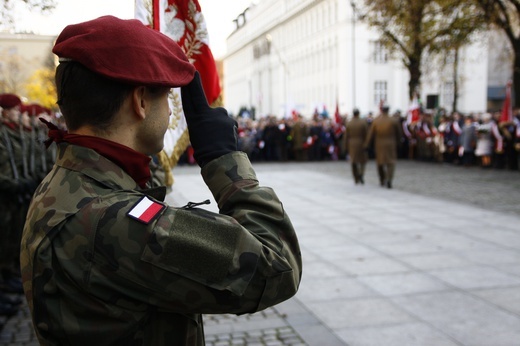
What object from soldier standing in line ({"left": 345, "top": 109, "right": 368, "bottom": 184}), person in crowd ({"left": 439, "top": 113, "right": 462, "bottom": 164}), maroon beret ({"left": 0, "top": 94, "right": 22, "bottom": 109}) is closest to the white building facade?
person in crowd ({"left": 439, "top": 113, "right": 462, "bottom": 164})

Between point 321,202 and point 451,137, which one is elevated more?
point 451,137

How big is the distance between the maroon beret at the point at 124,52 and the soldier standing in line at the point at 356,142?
13.6m

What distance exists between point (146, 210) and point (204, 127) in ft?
0.91

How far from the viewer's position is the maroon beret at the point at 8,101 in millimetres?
6359

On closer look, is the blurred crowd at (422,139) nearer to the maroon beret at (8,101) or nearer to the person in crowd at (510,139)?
the person in crowd at (510,139)

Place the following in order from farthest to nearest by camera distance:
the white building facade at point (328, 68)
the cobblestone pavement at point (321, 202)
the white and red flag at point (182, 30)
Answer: the white building facade at point (328, 68), the cobblestone pavement at point (321, 202), the white and red flag at point (182, 30)

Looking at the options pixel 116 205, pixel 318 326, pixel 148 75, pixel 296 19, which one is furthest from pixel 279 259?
pixel 296 19

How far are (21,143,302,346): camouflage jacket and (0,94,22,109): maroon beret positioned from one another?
5522 millimetres

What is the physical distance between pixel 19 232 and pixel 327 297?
324 cm

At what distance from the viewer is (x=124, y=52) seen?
4.30 ft

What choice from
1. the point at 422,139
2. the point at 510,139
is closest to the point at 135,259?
the point at 510,139

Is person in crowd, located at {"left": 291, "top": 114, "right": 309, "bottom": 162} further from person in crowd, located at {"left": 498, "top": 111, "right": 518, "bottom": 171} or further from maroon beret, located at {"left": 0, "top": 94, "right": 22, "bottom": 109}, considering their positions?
maroon beret, located at {"left": 0, "top": 94, "right": 22, "bottom": 109}

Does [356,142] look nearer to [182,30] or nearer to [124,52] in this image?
[182,30]

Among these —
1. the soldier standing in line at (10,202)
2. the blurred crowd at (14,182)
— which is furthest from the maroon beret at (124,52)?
the soldier standing in line at (10,202)
